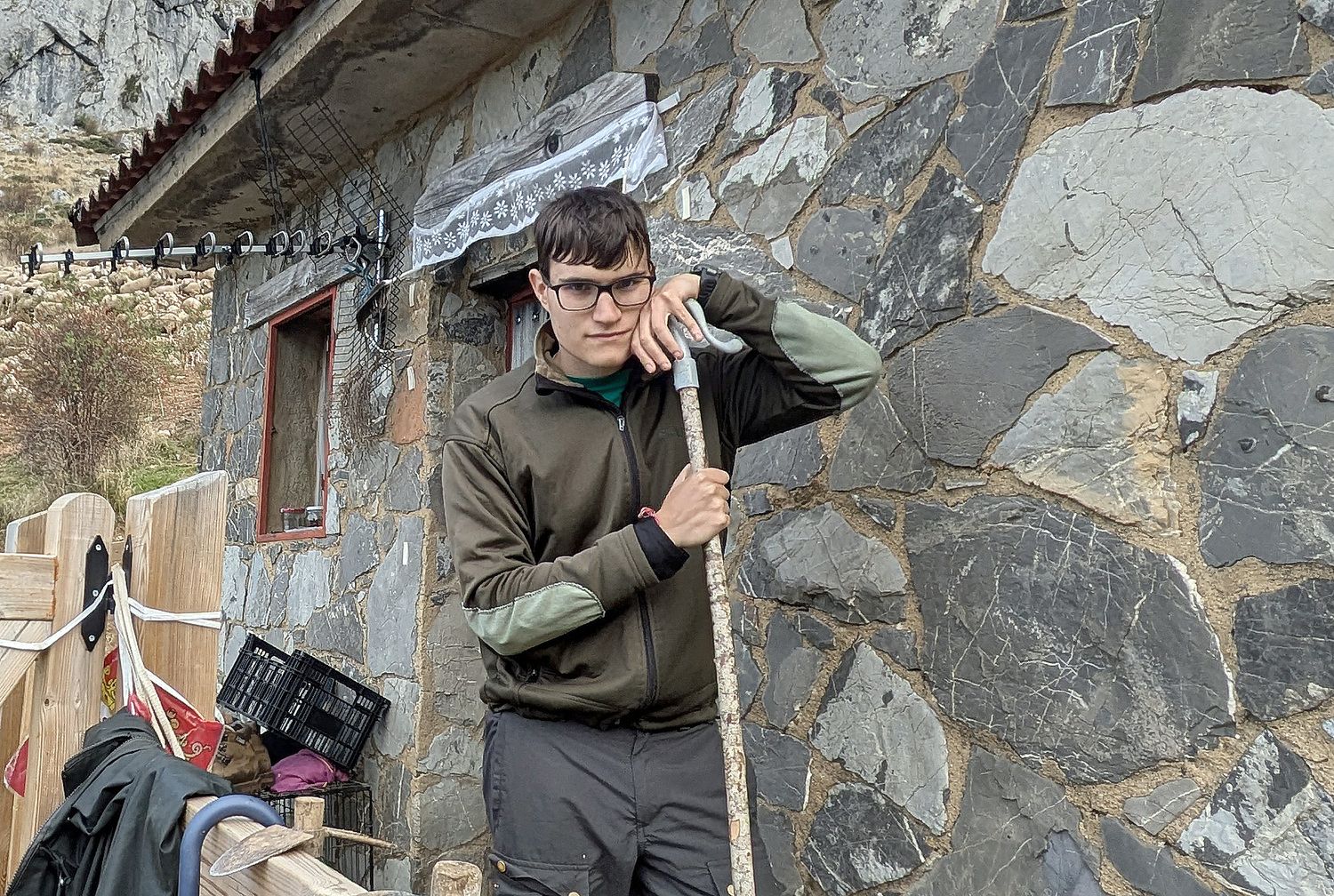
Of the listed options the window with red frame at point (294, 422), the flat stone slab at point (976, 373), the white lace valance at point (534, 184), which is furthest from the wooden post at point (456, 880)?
the window with red frame at point (294, 422)

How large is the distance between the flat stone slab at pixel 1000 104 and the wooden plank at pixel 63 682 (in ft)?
6.27

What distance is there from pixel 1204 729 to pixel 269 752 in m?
3.92

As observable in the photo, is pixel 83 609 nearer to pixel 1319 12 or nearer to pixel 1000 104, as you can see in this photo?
pixel 1000 104

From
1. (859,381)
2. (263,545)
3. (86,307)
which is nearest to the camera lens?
(859,381)

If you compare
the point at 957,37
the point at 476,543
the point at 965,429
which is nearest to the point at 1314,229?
the point at 965,429

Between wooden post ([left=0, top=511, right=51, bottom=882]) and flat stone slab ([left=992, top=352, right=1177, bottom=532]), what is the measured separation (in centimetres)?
197

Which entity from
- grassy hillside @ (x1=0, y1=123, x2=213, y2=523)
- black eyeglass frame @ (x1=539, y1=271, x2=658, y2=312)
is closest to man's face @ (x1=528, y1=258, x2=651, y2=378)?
black eyeglass frame @ (x1=539, y1=271, x2=658, y2=312)

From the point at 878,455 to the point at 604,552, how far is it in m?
0.99

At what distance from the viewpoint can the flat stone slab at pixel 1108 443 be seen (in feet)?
5.88

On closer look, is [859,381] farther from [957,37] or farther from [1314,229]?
[957,37]

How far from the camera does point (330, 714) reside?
166 inches

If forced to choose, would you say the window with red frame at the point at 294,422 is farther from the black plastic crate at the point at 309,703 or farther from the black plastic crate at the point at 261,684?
the black plastic crate at the point at 309,703

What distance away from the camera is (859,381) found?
184cm

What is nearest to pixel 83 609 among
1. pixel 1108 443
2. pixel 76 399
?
pixel 1108 443
